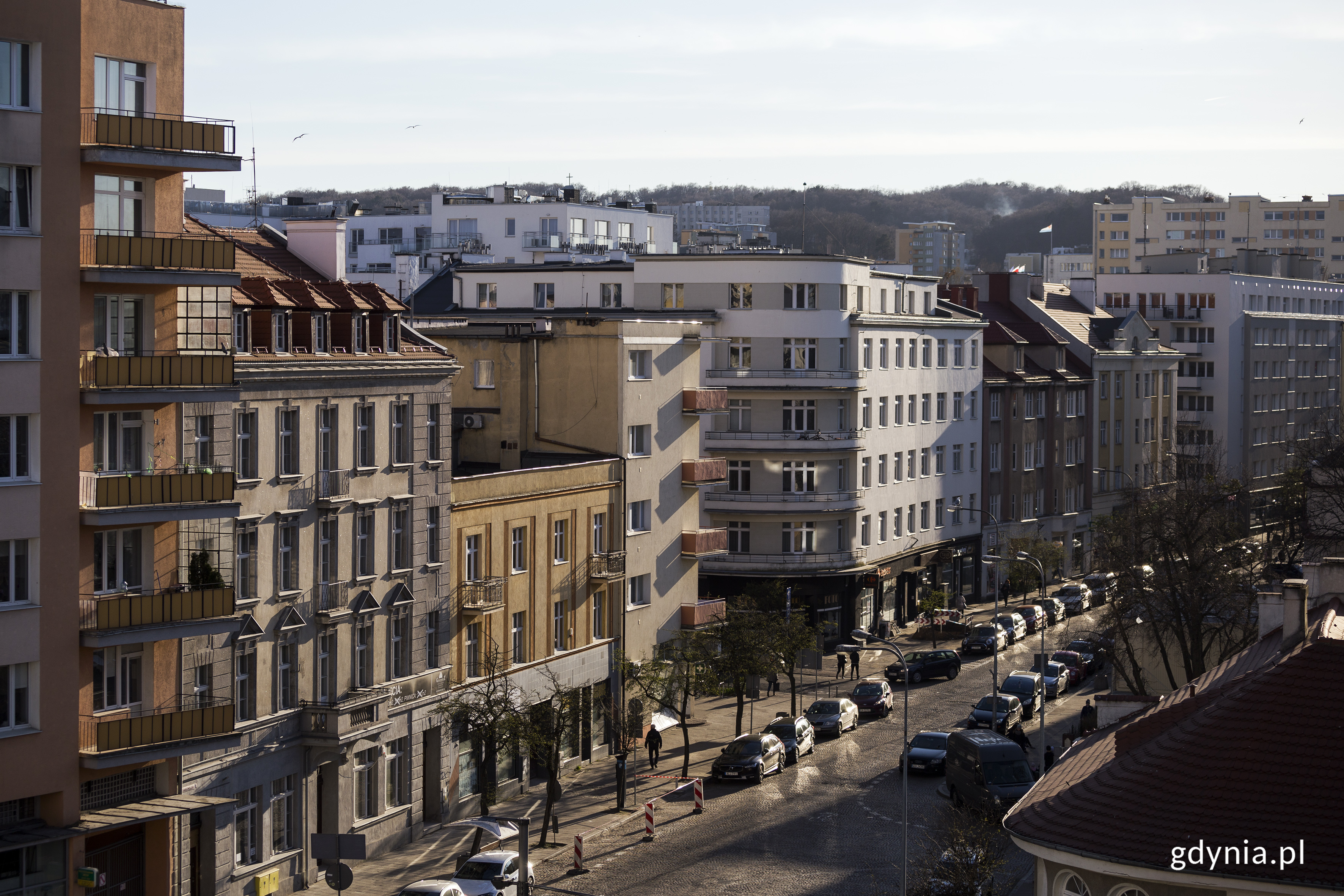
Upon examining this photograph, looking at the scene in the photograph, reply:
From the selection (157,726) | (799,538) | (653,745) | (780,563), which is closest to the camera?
(157,726)

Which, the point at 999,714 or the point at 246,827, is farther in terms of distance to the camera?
the point at 999,714

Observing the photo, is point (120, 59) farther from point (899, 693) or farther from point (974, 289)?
point (974, 289)

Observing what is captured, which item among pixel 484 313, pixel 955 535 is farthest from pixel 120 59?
pixel 955 535

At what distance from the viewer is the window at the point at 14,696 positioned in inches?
1396

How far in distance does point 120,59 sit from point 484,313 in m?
43.1

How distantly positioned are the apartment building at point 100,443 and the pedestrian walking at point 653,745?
65.7ft

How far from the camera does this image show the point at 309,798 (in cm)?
4450

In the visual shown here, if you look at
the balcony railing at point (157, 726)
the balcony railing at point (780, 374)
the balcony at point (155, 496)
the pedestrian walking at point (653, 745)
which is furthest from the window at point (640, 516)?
the balcony railing at point (157, 726)

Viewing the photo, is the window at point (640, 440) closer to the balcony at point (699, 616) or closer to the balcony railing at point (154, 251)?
the balcony at point (699, 616)

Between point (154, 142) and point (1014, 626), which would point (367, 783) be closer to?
point (154, 142)

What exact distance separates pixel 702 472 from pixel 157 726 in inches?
1263

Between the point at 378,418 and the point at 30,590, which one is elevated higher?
the point at 378,418

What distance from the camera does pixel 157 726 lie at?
124 ft

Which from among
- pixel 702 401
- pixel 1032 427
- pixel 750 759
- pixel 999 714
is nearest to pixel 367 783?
pixel 750 759
